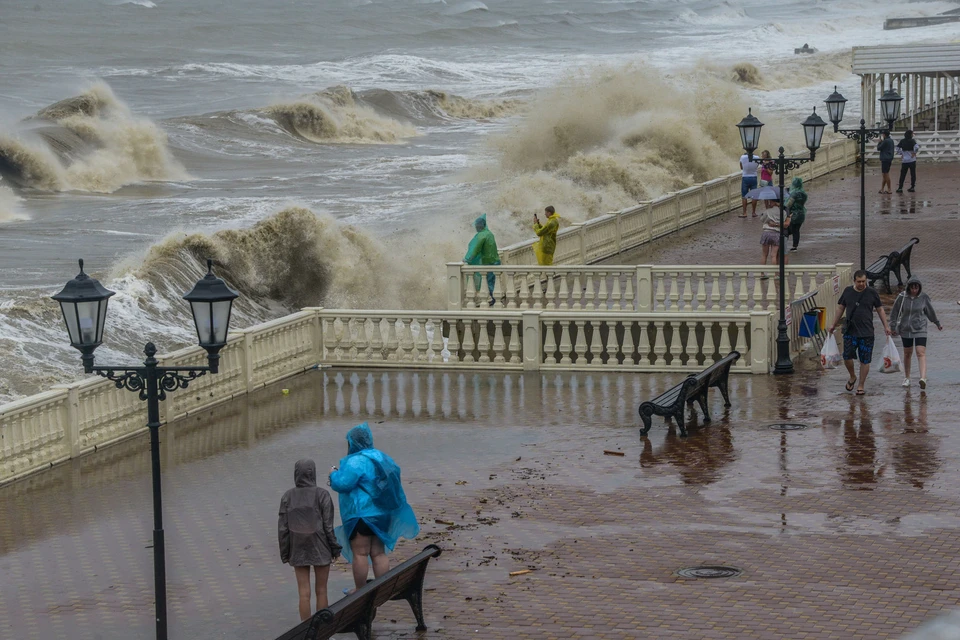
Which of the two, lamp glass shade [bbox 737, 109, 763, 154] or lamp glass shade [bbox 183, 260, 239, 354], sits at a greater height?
lamp glass shade [bbox 737, 109, 763, 154]

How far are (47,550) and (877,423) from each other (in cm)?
790

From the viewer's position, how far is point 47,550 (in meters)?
11.2

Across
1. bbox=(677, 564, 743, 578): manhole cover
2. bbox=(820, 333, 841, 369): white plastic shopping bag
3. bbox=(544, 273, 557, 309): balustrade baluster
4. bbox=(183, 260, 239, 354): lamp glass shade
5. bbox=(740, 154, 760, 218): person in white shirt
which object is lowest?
bbox=(677, 564, 743, 578): manhole cover

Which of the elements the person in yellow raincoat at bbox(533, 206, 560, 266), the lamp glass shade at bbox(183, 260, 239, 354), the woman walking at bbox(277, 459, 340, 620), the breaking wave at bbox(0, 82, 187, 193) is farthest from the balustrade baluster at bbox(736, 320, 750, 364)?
the breaking wave at bbox(0, 82, 187, 193)

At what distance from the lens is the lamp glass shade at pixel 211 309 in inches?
342

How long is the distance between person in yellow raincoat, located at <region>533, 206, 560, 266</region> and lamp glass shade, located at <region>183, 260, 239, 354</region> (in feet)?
47.3

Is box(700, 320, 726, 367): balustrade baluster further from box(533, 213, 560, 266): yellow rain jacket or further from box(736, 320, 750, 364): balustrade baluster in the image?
box(533, 213, 560, 266): yellow rain jacket

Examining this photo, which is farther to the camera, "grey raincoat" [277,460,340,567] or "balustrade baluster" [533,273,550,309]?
"balustrade baluster" [533,273,550,309]

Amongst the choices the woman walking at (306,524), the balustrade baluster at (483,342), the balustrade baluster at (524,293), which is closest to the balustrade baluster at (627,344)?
the balustrade baluster at (483,342)

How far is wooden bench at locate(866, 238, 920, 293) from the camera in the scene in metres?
21.0

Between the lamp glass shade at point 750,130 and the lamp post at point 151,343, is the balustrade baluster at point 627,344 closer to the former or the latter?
the lamp glass shade at point 750,130

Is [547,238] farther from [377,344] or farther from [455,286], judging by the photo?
[377,344]

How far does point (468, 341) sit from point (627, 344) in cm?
201

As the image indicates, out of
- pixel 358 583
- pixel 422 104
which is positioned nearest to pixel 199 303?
pixel 358 583
